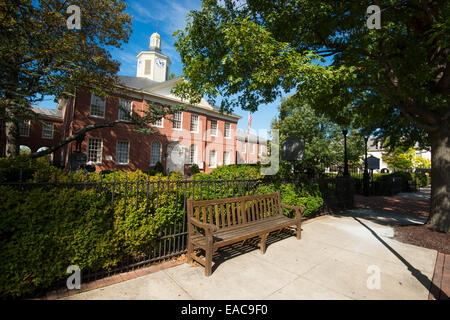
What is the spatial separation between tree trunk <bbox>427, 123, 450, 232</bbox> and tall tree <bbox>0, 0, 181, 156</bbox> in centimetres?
1427

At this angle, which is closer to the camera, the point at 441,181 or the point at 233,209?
the point at 233,209

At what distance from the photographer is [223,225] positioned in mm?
4316

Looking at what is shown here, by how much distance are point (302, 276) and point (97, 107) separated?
20947 millimetres

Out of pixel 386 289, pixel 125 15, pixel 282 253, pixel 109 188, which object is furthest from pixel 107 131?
pixel 386 289

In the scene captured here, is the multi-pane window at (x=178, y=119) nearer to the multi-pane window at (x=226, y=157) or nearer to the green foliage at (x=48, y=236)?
the multi-pane window at (x=226, y=157)

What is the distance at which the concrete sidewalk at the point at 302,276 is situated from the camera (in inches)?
117

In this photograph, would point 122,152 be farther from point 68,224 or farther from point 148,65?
point 68,224

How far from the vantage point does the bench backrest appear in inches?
161

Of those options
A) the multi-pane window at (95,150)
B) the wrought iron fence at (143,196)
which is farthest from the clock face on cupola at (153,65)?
the wrought iron fence at (143,196)

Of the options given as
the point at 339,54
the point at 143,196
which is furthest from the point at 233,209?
the point at 339,54

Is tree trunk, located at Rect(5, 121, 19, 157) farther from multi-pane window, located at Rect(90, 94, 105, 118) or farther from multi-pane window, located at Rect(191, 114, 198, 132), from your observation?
multi-pane window, located at Rect(191, 114, 198, 132)

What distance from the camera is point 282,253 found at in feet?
14.6

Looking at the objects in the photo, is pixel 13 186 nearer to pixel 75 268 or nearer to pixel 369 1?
pixel 75 268

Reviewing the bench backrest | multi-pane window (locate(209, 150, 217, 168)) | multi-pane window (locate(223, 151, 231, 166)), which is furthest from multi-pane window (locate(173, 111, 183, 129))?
the bench backrest
